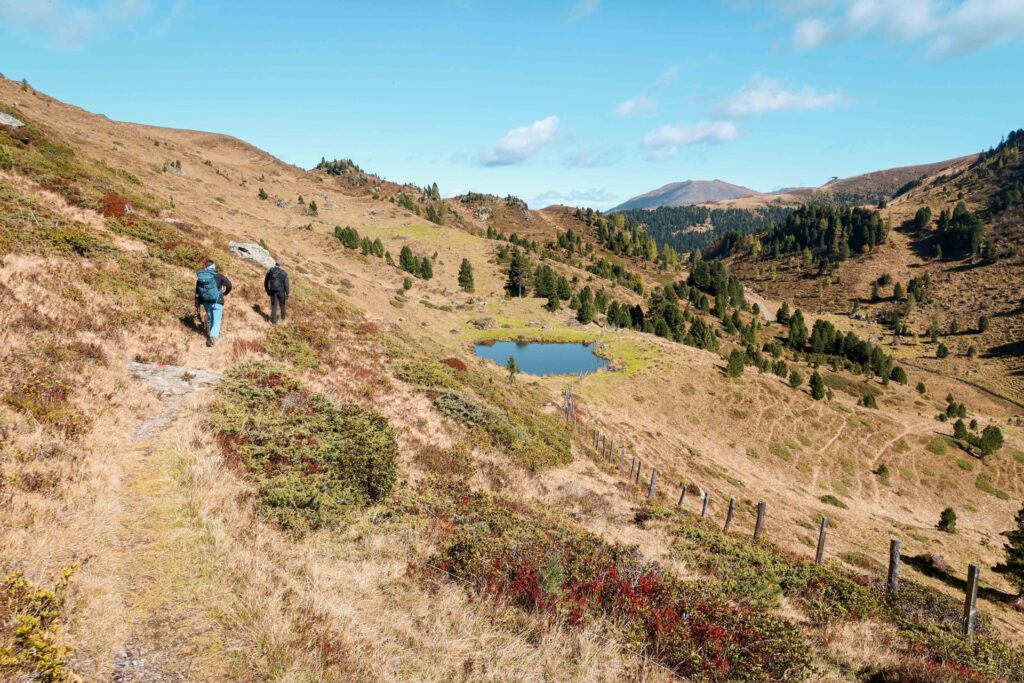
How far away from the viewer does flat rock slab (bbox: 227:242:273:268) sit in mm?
31272

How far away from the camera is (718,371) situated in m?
62.7

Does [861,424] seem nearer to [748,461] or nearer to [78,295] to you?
[748,461]

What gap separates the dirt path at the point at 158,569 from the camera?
13.7ft

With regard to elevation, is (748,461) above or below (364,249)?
below

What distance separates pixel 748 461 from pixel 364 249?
71.6m

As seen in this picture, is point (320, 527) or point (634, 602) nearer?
point (634, 602)

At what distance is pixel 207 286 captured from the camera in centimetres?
1395

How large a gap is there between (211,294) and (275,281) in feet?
13.8

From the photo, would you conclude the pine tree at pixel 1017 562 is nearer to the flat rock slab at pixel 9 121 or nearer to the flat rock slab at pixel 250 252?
the flat rock slab at pixel 250 252

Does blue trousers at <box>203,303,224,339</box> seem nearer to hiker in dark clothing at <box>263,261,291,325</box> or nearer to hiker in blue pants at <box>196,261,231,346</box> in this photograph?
hiker in blue pants at <box>196,261,231,346</box>

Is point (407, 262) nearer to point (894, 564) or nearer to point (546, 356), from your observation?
point (546, 356)

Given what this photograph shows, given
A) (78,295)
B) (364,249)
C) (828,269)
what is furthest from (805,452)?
(828,269)

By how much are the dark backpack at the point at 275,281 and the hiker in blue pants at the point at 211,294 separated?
3402 mm

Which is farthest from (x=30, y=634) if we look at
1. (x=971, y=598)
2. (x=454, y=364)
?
(x=454, y=364)
